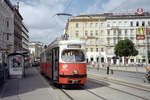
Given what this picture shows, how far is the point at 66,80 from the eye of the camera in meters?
13.2

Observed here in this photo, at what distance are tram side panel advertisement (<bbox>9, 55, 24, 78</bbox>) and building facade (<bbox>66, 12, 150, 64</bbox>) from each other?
193ft

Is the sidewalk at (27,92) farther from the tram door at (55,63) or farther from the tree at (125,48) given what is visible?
the tree at (125,48)

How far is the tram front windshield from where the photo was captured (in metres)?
13.5

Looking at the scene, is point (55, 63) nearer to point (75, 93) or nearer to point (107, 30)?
point (75, 93)

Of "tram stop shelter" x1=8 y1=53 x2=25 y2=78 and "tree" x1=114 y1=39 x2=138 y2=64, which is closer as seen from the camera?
"tram stop shelter" x1=8 y1=53 x2=25 y2=78

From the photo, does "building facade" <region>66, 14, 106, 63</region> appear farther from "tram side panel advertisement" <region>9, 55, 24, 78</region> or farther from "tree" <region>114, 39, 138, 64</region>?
"tram side panel advertisement" <region>9, 55, 24, 78</region>

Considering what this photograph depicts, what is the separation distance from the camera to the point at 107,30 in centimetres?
8356

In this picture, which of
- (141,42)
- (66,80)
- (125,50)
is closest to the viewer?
(66,80)

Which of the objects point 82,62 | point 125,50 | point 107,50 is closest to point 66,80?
point 82,62

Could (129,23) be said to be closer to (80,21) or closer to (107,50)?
(107,50)

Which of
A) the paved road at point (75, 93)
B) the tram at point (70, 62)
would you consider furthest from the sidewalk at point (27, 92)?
the tram at point (70, 62)

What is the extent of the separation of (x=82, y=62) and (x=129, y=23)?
2849 inches

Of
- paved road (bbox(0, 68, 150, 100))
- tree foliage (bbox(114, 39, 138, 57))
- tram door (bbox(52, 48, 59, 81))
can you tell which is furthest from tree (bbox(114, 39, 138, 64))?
tram door (bbox(52, 48, 59, 81))

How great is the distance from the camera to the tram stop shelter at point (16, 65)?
22938 millimetres
